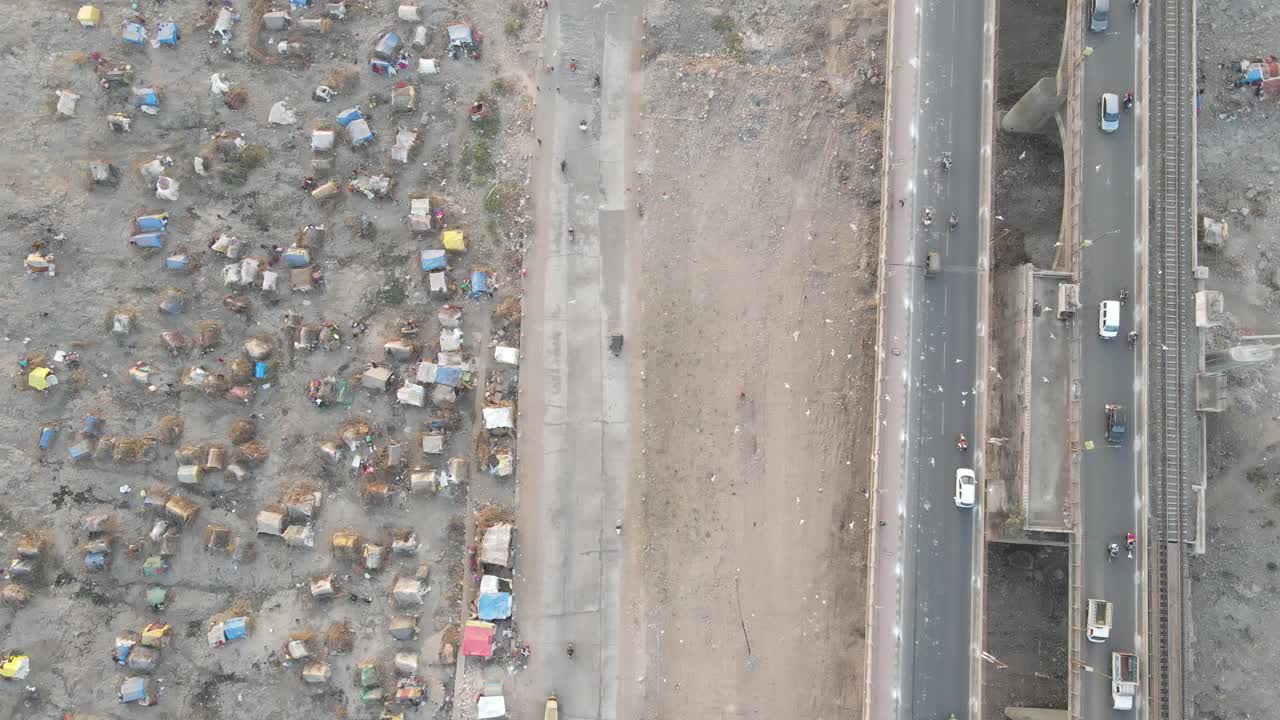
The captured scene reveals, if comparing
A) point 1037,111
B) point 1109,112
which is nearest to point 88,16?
point 1037,111

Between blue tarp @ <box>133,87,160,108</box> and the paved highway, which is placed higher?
blue tarp @ <box>133,87,160,108</box>

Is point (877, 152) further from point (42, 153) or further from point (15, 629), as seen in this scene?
point (15, 629)

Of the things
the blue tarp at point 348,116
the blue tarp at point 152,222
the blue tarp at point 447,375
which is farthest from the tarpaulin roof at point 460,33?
the blue tarp at point 152,222

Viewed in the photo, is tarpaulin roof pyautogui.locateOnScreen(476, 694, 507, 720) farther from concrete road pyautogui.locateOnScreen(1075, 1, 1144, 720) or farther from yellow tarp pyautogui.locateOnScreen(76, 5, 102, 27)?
yellow tarp pyautogui.locateOnScreen(76, 5, 102, 27)

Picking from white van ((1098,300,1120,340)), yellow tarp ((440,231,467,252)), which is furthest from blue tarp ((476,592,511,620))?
white van ((1098,300,1120,340))

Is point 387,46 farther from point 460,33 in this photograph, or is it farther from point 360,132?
point 360,132

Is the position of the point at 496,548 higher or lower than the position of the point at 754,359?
lower
